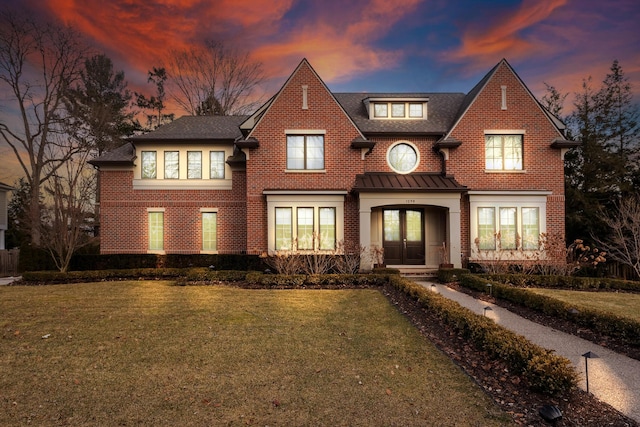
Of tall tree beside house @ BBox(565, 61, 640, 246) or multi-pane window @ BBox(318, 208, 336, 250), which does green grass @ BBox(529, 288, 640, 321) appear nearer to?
multi-pane window @ BBox(318, 208, 336, 250)

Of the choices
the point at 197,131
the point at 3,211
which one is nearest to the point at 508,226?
the point at 197,131

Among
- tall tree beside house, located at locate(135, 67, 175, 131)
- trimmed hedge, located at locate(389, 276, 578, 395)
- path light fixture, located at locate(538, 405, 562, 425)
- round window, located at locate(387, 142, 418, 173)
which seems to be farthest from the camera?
tall tree beside house, located at locate(135, 67, 175, 131)

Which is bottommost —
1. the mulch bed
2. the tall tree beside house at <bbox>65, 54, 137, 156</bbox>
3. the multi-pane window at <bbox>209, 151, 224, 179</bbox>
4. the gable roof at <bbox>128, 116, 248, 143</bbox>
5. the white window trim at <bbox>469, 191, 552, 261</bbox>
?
the mulch bed

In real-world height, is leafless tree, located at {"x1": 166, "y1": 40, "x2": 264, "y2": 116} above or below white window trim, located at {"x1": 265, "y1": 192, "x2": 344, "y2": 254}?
above

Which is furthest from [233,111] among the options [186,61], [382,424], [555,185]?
[382,424]

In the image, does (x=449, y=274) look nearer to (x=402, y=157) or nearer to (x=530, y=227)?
(x=530, y=227)

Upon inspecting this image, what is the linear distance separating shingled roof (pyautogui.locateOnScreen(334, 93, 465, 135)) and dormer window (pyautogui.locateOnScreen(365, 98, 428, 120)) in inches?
9.6

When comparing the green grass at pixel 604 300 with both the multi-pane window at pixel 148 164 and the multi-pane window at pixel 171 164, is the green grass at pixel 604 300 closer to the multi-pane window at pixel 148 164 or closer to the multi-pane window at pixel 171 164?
the multi-pane window at pixel 171 164

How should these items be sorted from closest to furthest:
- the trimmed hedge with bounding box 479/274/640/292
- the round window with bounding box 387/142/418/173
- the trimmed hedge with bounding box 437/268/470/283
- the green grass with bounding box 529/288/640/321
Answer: the green grass with bounding box 529/288/640/321
the trimmed hedge with bounding box 479/274/640/292
the trimmed hedge with bounding box 437/268/470/283
the round window with bounding box 387/142/418/173

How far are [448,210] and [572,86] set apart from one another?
15.4 meters

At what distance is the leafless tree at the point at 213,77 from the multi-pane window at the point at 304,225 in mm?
17546

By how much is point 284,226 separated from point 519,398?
11.2 metres

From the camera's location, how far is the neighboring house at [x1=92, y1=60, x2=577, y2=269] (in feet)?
47.4

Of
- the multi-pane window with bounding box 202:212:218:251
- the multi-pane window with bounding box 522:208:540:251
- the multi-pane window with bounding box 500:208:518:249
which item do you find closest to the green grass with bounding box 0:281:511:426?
the multi-pane window with bounding box 202:212:218:251
